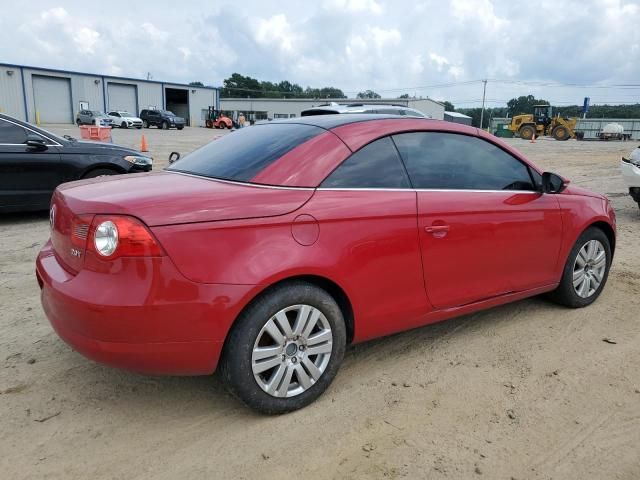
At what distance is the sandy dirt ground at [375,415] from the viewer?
237 centimetres

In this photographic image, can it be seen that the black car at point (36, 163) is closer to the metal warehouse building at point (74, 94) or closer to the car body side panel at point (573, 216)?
the car body side panel at point (573, 216)

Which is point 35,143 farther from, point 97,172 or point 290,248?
point 290,248

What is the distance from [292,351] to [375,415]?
56cm

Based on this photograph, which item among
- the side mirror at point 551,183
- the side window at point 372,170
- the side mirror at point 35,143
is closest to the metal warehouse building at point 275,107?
the side mirror at point 35,143

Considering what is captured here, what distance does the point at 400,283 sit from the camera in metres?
3.03

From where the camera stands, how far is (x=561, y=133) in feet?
134

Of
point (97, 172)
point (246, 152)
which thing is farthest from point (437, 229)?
point (97, 172)

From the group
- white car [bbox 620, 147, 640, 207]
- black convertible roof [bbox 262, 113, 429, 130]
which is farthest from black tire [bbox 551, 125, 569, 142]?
black convertible roof [bbox 262, 113, 429, 130]

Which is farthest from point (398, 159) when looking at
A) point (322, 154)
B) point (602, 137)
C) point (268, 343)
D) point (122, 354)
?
point (602, 137)

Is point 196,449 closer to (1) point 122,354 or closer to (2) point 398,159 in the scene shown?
(1) point 122,354

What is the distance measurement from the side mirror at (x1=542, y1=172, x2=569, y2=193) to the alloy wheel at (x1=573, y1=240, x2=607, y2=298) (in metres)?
0.61

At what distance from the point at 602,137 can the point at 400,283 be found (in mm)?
49941

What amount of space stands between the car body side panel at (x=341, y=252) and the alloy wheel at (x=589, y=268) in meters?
1.71

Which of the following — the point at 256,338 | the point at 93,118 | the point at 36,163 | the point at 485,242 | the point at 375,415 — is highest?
the point at 93,118
